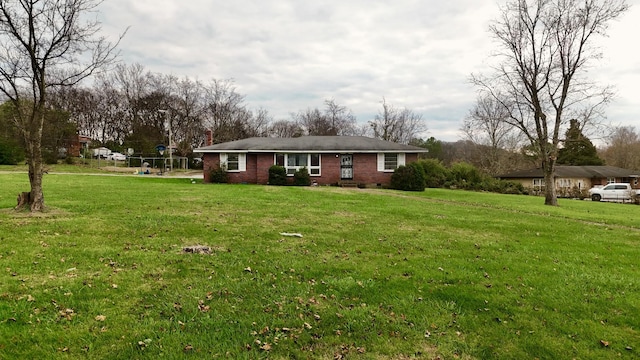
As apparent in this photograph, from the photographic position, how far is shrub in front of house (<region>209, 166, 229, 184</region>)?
26719 millimetres

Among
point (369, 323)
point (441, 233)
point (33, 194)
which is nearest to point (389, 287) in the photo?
point (369, 323)

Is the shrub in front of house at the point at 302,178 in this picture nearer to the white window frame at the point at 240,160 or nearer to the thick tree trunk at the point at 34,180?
the white window frame at the point at 240,160

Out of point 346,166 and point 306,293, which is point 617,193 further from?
point 306,293

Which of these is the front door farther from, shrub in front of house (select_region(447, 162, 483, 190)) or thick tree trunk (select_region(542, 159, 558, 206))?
thick tree trunk (select_region(542, 159, 558, 206))

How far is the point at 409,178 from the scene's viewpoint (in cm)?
2517

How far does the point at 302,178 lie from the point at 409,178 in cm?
766

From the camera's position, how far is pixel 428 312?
171 inches

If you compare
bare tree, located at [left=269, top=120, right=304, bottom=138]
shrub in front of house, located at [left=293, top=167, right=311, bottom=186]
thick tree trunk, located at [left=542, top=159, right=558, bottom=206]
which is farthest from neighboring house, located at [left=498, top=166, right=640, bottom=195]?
bare tree, located at [left=269, top=120, right=304, bottom=138]

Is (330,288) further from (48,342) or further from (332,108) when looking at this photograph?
(332,108)

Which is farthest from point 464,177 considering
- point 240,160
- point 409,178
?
point 240,160

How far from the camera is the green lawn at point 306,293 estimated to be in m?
3.52

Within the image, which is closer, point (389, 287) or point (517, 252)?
point (389, 287)

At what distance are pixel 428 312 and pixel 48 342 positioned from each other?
13.0 feet

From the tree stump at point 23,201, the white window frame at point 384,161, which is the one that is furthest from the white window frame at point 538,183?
the tree stump at point 23,201
